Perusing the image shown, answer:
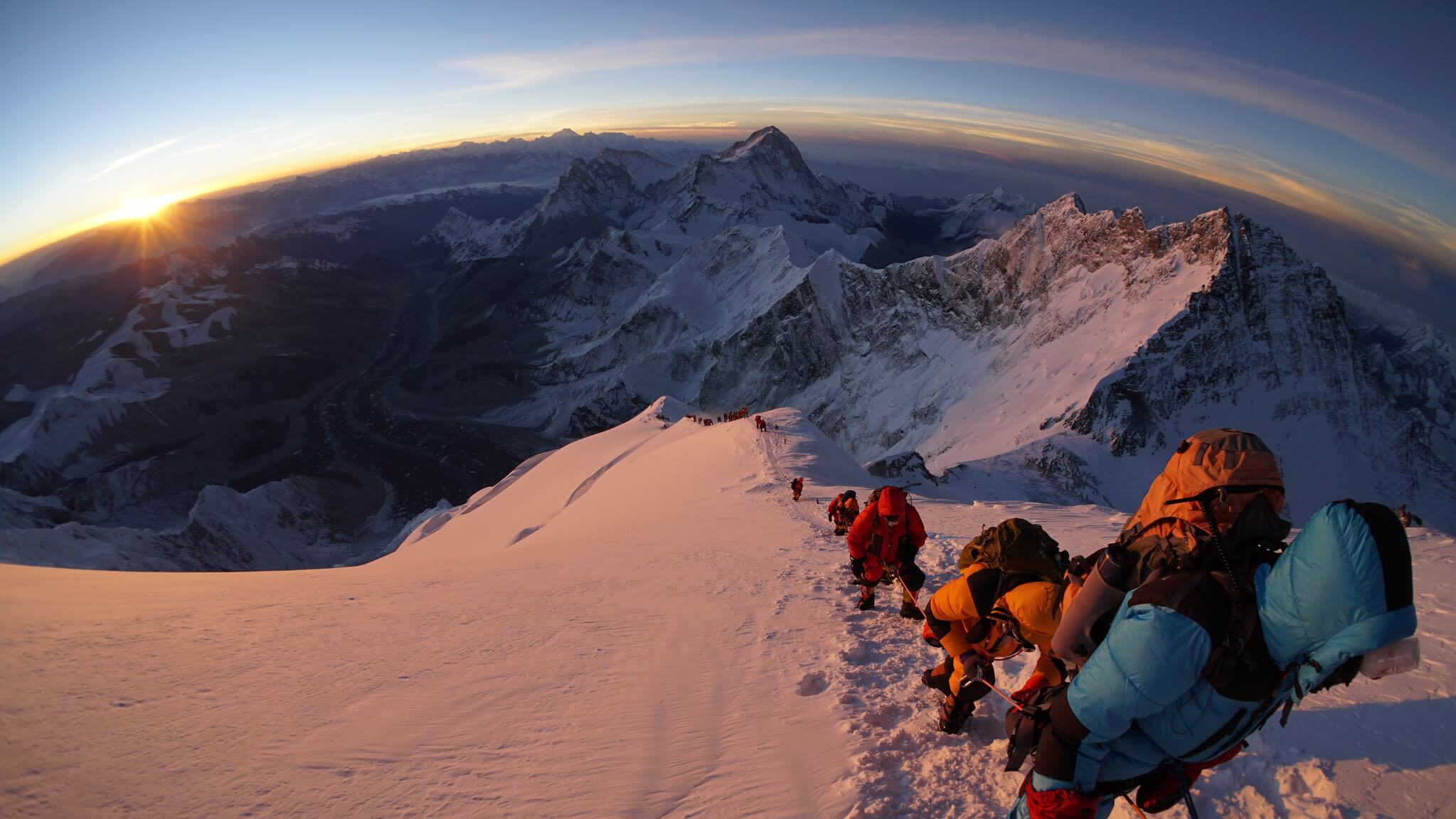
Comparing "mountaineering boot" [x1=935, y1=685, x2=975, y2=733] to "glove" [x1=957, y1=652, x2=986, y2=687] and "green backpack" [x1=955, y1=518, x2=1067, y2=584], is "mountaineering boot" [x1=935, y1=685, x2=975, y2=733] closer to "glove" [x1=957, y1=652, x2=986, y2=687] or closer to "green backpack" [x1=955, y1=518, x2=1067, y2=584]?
"glove" [x1=957, y1=652, x2=986, y2=687]

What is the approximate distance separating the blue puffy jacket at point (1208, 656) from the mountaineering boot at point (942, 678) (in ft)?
4.05

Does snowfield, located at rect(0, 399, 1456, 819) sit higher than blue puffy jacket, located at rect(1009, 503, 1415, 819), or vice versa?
blue puffy jacket, located at rect(1009, 503, 1415, 819)

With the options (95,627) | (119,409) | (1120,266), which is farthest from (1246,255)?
(119,409)

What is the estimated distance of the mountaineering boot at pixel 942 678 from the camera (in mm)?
4674

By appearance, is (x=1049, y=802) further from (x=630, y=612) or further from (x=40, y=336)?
(x=40, y=336)

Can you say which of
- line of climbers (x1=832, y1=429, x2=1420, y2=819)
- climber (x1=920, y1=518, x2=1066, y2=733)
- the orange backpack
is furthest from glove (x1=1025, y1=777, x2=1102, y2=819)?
the orange backpack

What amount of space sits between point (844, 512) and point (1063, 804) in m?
6.84

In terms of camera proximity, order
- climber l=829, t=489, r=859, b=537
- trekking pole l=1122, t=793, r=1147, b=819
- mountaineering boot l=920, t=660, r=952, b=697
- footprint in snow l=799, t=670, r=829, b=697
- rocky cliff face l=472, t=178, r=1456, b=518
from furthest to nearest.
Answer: rocky cliff face l=472, t=178, r=1456, b=518 → climber l=829, t=489, r=859, b=537 → footprint in snow l=799, t=670, r=829, b=697 → mountaineering boot l=920, t=660, r=952, b=697 → trekking pole l=1122, t=793, r=1147, b=819

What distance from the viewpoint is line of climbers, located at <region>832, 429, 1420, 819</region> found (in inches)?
87.0

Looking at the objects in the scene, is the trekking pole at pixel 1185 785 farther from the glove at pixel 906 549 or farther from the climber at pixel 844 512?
the climber at pixel 844 512

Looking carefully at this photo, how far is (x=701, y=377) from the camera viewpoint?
102 metres

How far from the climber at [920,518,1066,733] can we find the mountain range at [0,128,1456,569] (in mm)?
27588

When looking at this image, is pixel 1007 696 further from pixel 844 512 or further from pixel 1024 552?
pixel 844 512

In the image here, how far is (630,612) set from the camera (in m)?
7.52
